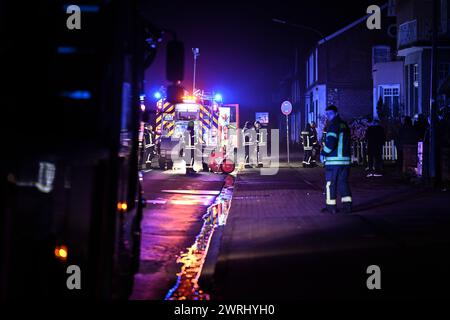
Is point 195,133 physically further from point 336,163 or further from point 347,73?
point 347,73

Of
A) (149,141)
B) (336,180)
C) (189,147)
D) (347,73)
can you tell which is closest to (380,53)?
(347,73)

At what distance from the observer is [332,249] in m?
7.95

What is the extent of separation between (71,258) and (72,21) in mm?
1396

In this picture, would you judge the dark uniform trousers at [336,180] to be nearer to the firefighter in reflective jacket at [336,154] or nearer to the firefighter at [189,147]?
the firefighter in reflective jacket at [336,154]

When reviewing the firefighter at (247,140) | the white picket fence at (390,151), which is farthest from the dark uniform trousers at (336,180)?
the white picket fence at (390,151)

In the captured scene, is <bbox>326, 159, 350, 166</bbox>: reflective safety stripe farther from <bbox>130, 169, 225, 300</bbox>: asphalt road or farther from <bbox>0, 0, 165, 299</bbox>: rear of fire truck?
<bbox>0, 0, 165, 299</bbox>: rear of fire truck

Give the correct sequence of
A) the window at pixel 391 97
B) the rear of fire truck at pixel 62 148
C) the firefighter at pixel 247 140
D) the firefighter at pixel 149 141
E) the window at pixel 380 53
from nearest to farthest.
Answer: the rear of fire truck at pixel 62 148, the firefighter at pixel 149 141, the firefighter at pixel 247 140, the window at pixel 391 97, the window at pixel 380 53

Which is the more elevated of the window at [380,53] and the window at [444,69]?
the window at [380,53]

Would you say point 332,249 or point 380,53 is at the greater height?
point 380,53

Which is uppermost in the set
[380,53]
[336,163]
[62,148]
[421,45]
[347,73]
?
[380,53]

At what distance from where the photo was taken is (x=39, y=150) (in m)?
3.26

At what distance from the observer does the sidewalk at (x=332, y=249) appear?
6207mm

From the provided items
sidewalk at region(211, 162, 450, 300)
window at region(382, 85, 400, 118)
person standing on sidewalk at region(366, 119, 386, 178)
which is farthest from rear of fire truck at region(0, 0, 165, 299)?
window at region(382, 85, 400, 118)
